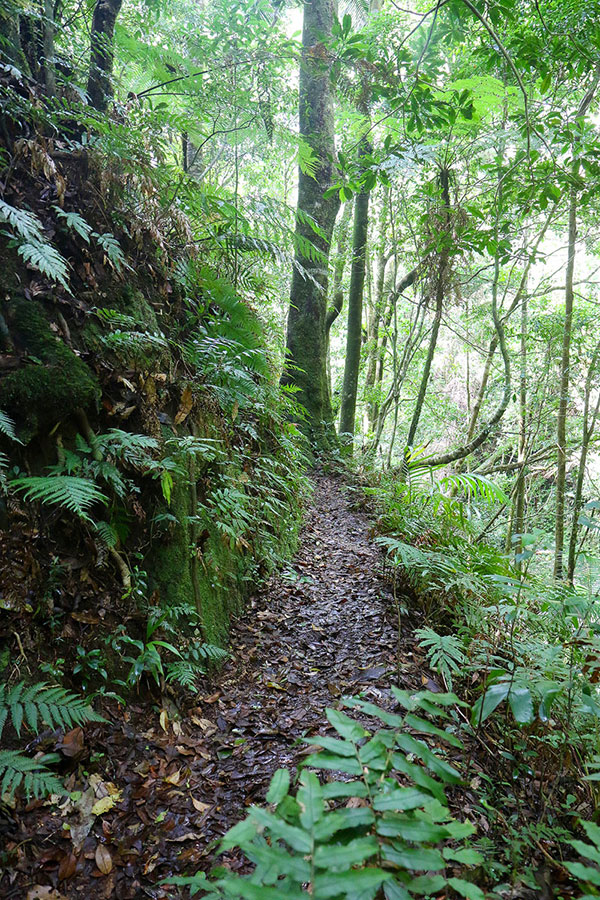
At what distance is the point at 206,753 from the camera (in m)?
2.49

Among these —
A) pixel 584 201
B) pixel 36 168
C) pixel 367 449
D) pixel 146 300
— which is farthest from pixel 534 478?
pixel 36 168

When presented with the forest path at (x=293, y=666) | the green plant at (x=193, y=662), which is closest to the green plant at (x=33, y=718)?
the green plant at (x=193, y=662)

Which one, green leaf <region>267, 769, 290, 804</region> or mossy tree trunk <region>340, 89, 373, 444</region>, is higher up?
mossy tree trunk <region>340, 89, 373, 444</region>

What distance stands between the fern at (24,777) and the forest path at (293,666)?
27.2 inches

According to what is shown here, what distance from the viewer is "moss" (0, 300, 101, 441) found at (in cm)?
250

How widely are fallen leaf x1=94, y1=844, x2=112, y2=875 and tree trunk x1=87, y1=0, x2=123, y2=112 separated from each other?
4.93 meters

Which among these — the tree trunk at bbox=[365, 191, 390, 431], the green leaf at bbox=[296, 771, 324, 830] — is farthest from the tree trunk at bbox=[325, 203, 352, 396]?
the green leaf at bbox=[296, 771, 324, 830]

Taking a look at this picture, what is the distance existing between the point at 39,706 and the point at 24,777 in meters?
0.24

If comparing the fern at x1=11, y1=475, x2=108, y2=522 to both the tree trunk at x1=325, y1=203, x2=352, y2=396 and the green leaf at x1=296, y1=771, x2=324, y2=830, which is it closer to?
the green leaf at x1=296, y1=771, x2=324, y2=830

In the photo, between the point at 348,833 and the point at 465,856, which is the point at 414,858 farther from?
the point at 465,856

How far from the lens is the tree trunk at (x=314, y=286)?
802 cm

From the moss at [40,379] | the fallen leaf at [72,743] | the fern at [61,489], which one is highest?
the moss at [40,379]

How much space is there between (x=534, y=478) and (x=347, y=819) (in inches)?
524

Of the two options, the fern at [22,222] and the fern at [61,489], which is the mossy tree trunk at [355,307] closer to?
the fern at [22,222]
